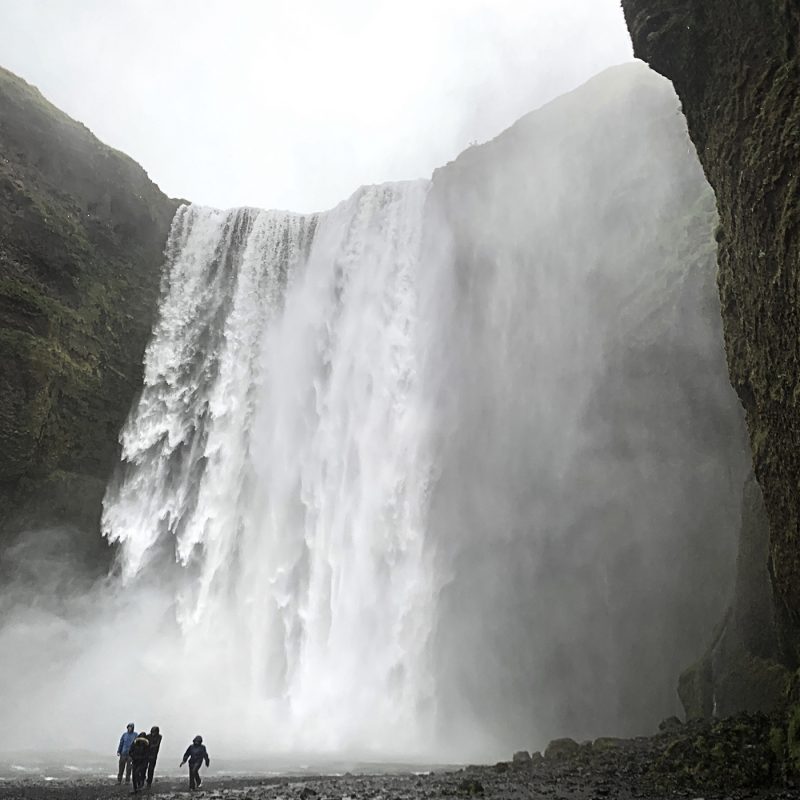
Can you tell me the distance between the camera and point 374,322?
31250mm

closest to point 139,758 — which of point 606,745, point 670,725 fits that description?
point 606,745

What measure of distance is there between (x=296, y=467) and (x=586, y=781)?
1995 cm

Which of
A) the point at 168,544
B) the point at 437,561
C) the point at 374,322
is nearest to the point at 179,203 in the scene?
the point at 374,322

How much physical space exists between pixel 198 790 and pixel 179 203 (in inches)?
1202

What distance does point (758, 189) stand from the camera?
10805mm

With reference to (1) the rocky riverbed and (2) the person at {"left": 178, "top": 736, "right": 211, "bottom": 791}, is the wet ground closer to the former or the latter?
(1) the rocky riverbed

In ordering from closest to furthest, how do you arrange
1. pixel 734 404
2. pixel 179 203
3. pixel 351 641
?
1. pixel 734 404
2. pixel 351 641
3. pixel 179 203

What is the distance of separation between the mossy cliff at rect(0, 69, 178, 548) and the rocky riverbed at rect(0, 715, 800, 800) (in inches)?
603

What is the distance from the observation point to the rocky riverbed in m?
9.21

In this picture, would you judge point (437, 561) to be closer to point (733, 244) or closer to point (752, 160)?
point (733, 244)

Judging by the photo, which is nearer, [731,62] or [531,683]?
[731,62]

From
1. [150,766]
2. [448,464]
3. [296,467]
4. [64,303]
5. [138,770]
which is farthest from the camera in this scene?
[296,467]

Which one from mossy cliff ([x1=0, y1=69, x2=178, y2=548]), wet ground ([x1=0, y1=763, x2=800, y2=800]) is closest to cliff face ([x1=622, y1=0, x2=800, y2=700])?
wet ground ([x1=0, y1=763, x2=800, y2=800])

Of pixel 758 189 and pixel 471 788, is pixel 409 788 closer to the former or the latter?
pixel 471 788
